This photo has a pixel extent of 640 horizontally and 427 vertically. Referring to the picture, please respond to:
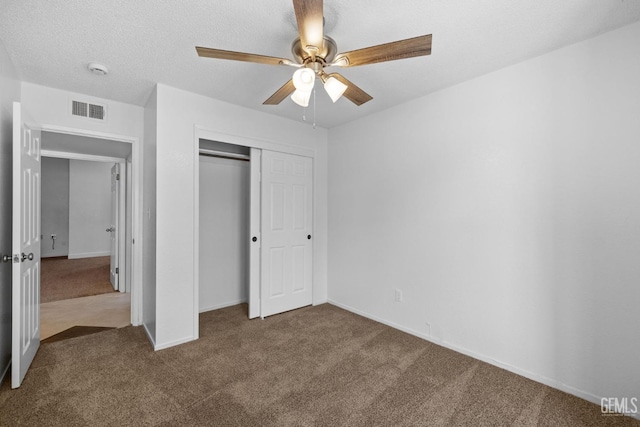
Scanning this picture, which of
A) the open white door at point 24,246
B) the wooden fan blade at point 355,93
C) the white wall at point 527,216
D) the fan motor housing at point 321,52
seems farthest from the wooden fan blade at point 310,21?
the open white door at point 24,246

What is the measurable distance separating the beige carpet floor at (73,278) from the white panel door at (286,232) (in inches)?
119

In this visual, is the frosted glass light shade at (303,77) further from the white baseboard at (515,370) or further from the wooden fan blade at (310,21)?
the white baseboard at (515,370)

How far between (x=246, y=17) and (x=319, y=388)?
8.31 ft

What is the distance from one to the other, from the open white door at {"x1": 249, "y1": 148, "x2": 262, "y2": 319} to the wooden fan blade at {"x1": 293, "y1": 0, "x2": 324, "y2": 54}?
1960 millimetres

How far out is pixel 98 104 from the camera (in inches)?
116

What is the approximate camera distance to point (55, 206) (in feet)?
23.5

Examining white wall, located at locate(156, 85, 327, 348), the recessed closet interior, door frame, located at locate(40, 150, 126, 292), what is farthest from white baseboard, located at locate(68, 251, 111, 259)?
white wall, located at locate(156, 85, 327, 348)

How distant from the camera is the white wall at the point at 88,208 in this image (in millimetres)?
7281

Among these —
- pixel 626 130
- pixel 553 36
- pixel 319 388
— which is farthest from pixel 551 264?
pixel 319 388

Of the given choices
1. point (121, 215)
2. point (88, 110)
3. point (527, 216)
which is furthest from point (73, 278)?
point (527, 216)

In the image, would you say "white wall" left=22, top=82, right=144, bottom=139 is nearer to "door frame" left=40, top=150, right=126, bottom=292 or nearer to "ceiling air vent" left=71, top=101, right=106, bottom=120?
"ceiling air vent" left=71, top=101, right=106, bottom=120

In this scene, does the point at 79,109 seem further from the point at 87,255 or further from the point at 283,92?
the point at 87,255

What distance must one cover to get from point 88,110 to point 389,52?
3011mm

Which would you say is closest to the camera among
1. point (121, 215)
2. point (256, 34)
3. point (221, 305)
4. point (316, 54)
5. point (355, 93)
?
point (316, 54)
